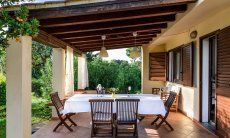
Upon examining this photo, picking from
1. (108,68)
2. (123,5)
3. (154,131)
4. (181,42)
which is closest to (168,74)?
(181,42)

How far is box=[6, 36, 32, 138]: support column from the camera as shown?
5211 millimetres

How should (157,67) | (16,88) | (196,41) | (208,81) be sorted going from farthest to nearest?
(157,67), (196,41), (208,81), (16,88)

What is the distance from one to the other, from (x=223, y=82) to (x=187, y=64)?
3211 millimetres

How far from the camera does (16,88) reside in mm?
5254

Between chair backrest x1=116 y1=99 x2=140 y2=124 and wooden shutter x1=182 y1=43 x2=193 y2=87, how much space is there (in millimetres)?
2941

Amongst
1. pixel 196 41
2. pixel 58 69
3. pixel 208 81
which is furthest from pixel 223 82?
pixel 58 69

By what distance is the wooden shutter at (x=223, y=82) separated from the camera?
6361mm

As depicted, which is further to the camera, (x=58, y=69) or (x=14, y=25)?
(x=58, y=69)

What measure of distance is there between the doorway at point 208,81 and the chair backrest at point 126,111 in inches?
93.3

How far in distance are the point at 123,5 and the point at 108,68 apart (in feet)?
39.9

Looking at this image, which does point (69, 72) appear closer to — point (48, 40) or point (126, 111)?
point (48, 40)

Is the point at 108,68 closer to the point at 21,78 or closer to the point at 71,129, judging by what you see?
the point at 71,129

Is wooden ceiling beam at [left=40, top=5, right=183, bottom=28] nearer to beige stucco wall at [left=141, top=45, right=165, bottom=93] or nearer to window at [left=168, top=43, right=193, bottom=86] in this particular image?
window at [left=168, top=43, right=193, bottom=86]

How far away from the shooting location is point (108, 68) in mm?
17484
